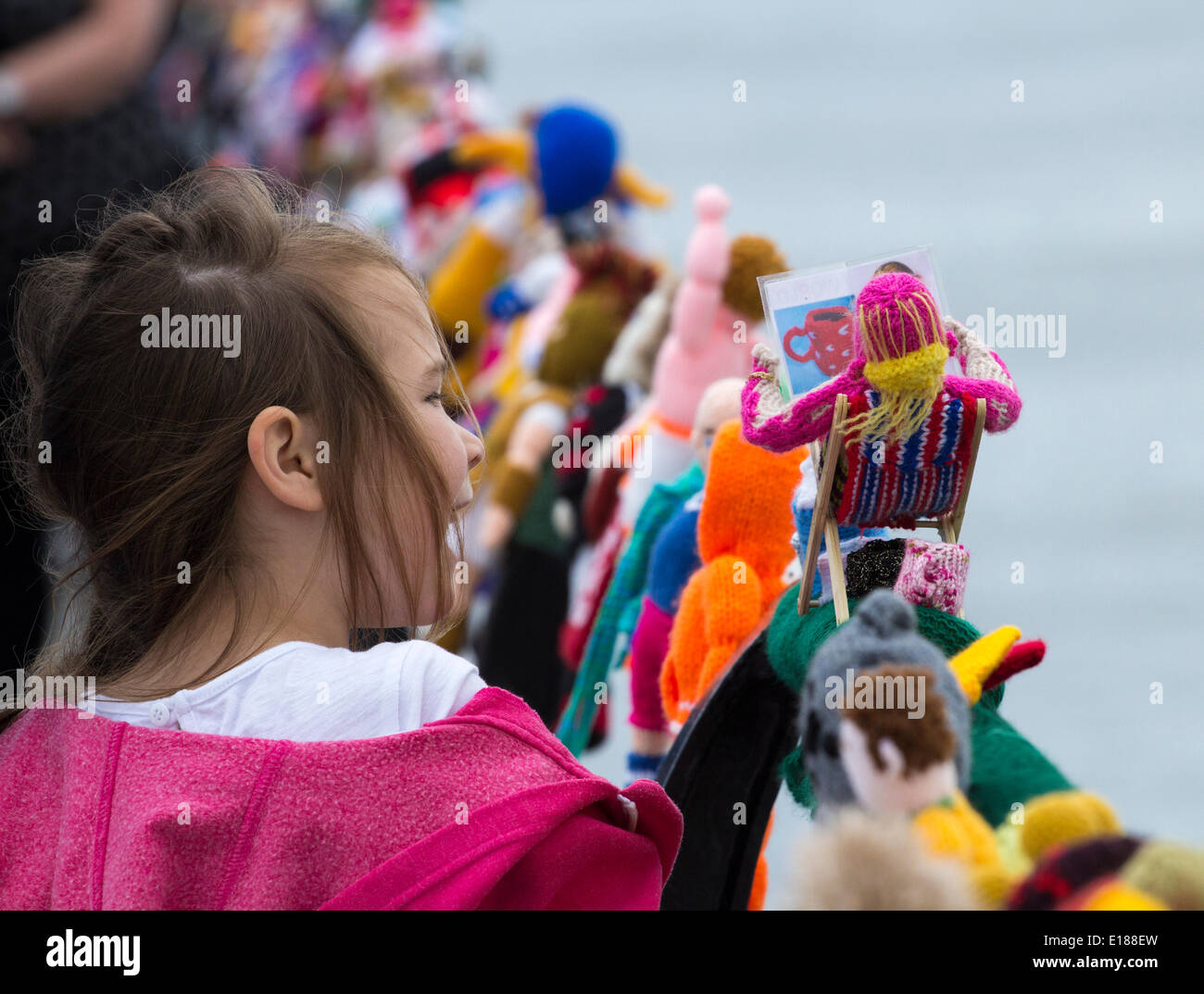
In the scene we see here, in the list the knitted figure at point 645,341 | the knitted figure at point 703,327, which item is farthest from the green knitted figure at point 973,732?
the knitted figure at point 645,341

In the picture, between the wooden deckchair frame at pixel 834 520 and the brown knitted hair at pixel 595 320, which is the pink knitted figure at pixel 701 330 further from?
the wooden deckchair frame at pixel 834 520

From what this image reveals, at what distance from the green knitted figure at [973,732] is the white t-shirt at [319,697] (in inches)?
10.7

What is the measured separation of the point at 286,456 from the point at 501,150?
94.1 inches

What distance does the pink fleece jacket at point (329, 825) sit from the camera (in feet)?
2.85

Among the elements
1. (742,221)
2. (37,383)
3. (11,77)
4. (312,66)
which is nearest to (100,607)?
(37,383)

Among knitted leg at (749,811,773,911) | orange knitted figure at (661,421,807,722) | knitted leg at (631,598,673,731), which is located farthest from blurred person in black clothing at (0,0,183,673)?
knitted leg at (749,811,773,911)

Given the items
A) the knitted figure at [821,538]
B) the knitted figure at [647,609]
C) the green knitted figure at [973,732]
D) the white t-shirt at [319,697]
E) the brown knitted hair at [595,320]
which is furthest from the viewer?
the brown knitted hair at [595,320]

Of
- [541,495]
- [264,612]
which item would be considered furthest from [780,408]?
[541,495]

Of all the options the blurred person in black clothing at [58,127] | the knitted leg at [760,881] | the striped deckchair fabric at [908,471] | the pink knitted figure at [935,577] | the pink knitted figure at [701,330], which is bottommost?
the knitted leg at [760,881]

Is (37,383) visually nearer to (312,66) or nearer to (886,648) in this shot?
(886,648)

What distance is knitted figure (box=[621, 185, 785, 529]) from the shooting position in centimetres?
184

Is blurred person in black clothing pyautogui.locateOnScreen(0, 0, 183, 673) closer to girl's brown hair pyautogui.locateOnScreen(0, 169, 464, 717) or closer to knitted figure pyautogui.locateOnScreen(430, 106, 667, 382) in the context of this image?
knitted figure pyautogui.locateOnScreen(430, 106, 667, 382)

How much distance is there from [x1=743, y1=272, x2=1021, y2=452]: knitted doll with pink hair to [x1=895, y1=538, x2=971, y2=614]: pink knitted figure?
0.29ft

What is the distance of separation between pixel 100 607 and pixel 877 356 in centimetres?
59
